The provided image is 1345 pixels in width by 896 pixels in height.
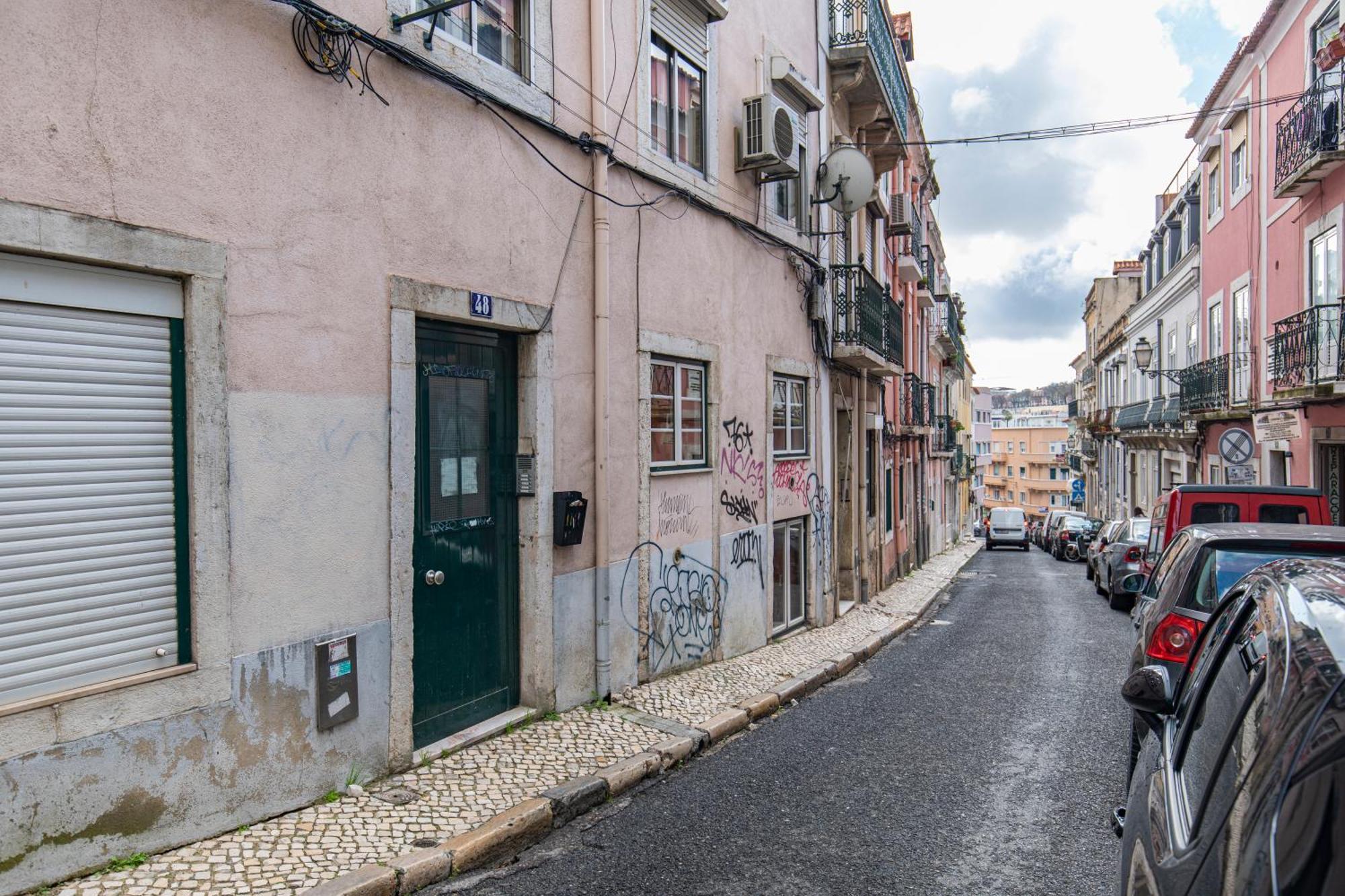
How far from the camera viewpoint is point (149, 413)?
4176 mm

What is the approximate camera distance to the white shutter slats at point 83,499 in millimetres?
3684

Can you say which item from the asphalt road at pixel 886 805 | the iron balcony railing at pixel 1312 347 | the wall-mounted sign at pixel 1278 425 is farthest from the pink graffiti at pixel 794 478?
the iron balcony railing at pixel 1312 347

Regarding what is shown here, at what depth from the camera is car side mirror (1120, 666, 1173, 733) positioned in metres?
3.11

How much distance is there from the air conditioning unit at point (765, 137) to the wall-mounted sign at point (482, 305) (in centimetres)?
469

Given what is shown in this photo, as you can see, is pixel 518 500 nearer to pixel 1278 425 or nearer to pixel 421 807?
pixel 421 807

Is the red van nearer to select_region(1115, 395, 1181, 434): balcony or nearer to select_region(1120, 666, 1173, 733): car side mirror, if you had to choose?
select_region(1120, 666, 1173, 733): car side mirror

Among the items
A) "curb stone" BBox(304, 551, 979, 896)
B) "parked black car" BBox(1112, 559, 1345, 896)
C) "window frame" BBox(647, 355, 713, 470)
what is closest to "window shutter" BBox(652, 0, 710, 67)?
"window frame" BBox(647, 355, 713, 470)

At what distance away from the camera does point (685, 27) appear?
343 inches

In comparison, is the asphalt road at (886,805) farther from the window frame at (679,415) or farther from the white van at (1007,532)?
the white van at (1007,532)

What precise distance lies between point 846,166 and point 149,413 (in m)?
9.58

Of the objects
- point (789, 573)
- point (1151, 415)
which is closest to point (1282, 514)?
point (789, 573)

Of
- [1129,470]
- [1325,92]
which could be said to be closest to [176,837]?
[1325,92]

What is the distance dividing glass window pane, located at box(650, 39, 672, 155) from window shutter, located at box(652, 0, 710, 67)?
0.16 metres

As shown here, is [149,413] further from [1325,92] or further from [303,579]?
[1325,92]
